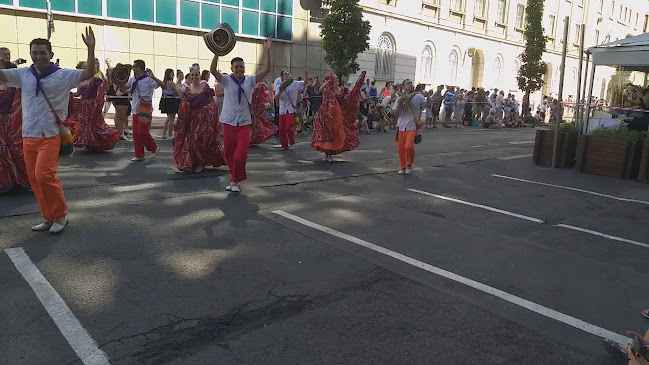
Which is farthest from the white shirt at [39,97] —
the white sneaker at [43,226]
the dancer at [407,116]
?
the dancer at [407,116]

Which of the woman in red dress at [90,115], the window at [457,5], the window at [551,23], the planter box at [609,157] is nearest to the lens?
the woman in red dress at [90,115]

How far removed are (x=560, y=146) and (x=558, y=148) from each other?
0.06 m

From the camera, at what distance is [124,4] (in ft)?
63.8

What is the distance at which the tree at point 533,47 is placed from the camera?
102 feet

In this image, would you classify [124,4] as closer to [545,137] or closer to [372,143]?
[372,143]

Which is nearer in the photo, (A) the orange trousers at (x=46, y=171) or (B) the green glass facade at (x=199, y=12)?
(A) the orange trousers at (x=46, y=171)

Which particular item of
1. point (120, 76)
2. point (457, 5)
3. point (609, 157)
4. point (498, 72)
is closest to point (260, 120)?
point (120, 76)

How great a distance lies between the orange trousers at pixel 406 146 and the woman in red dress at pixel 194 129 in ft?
11.3

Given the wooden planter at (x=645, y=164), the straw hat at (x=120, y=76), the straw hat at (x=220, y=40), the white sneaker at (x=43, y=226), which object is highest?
the straw hat at (x=220, y=40)

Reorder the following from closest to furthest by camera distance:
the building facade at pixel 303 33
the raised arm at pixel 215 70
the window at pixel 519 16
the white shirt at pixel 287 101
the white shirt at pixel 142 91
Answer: the raised arm at pixel 215 70 < the white shirt at pixel 142 91 < the white shirt at pixel 287 101 < the building facade at pixel 303 33 < the window at pixel 519 16

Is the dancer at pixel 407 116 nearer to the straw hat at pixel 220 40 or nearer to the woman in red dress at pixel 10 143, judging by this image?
the straw hat at pixel 220 40

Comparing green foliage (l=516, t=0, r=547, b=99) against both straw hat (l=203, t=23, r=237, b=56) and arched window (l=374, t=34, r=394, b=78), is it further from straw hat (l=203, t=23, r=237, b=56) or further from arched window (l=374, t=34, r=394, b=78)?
straw hat (l=203, t=23, r=237, b=56)

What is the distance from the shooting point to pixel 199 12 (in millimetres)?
21562

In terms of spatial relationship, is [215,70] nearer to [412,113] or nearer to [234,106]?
[234,106]
